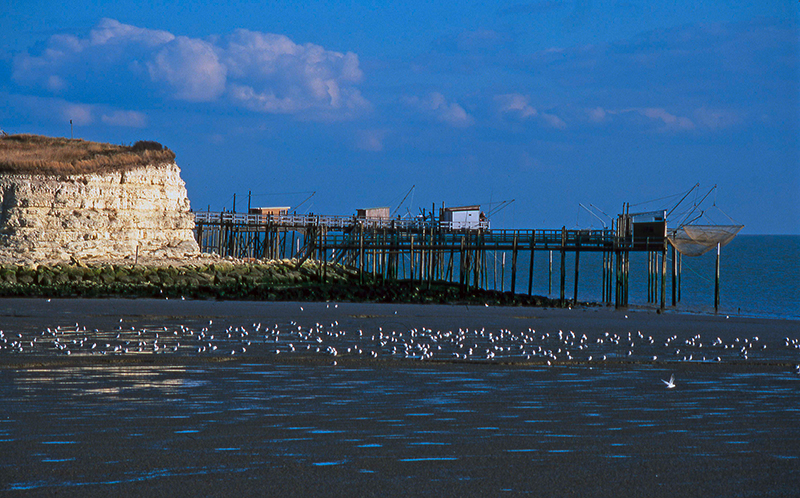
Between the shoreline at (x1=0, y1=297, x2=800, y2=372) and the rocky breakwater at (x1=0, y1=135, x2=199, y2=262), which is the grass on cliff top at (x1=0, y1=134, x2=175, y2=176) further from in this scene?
the shoreline at (x1=0, y1=297, x2=800, y2=372)

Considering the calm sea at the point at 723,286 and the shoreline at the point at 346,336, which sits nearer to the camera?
the shoreline at the point at 346,336

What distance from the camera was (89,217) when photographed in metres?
39.7

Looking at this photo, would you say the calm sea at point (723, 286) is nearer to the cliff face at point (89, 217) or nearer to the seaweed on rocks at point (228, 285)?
the seaweed on rocks at point (228, 285)

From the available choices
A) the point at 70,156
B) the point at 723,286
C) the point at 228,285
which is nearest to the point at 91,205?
the point at 70,156

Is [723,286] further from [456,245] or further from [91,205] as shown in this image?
[91,205]

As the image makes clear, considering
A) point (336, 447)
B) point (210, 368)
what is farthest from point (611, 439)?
point (210, 368)

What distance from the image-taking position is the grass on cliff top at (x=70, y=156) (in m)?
40.0

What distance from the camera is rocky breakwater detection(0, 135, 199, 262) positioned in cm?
3866

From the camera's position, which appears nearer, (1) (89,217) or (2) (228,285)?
(2) (228,285)

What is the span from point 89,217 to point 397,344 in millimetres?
28308

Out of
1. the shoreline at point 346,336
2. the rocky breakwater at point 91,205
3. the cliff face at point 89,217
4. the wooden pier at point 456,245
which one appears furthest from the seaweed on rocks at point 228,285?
the shoreline at point 346,336

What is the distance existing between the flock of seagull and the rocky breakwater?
2146 cm

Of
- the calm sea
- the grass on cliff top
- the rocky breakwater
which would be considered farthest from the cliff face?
the calm sea

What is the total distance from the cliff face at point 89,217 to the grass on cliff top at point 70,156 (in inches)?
15.7
